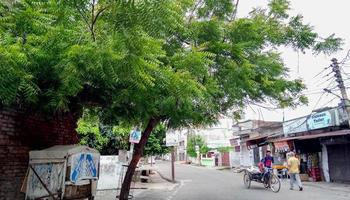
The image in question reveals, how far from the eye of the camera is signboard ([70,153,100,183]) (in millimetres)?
7566

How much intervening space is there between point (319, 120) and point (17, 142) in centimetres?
1844

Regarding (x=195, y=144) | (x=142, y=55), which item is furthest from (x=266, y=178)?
(x=195, y=144)

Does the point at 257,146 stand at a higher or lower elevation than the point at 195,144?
lower

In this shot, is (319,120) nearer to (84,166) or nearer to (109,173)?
(109,173)

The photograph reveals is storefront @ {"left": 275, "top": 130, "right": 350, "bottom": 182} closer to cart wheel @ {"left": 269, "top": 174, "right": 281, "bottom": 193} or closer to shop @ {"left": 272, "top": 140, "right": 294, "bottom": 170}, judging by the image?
shop @ {"left": 272, "top": 140, "right": 294, "bottom": 170}

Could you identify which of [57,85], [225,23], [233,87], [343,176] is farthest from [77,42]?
[343,176]

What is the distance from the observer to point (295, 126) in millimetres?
24688

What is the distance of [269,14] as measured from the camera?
9.85 metres

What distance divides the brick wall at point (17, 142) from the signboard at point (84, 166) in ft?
3.73

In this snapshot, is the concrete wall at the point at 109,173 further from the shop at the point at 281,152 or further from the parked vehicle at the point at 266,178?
the shop at the point at 281,152

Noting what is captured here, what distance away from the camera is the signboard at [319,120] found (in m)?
20.7

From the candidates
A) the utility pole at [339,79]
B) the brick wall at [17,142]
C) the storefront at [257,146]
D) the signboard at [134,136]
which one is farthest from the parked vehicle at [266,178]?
the storefront at [257,146]

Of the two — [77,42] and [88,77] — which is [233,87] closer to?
[88,77]

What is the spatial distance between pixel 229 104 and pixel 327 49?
2.83 meters
